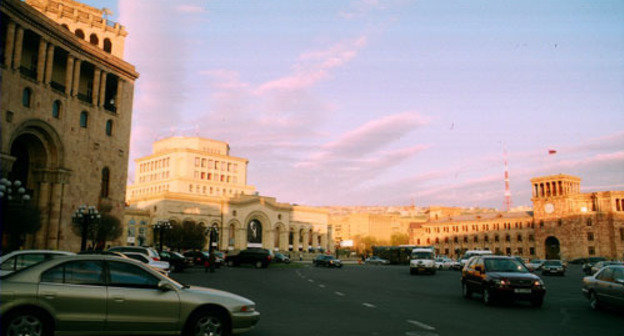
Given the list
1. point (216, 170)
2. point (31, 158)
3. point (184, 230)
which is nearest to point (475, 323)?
point (31, 158)

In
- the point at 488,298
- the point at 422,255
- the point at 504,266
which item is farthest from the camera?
the point at 422,255

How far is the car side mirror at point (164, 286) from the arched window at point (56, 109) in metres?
33.9

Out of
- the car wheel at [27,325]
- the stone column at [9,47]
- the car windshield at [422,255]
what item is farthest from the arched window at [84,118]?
the car wheel at [27,325]

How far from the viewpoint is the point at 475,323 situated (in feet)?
35.7

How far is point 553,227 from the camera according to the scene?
96.1m

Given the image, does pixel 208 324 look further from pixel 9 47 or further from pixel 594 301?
pixel 9 47

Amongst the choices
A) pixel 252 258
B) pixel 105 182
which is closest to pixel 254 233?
pixel 252 258

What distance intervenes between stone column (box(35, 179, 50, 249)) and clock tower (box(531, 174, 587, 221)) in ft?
301

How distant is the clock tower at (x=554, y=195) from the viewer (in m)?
94.6

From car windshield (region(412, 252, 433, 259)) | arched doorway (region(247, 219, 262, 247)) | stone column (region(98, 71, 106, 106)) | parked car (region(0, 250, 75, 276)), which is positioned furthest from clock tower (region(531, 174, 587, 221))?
parked car (region(0, 250, 75, 276))

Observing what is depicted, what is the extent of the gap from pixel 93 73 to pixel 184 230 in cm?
3891

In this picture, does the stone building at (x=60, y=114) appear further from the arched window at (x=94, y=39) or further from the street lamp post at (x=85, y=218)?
the street lamp post at (x=85, y=218)

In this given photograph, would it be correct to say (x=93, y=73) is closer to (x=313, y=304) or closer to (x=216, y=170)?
(x=313, y=304)

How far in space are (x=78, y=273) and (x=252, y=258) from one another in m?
40.7
